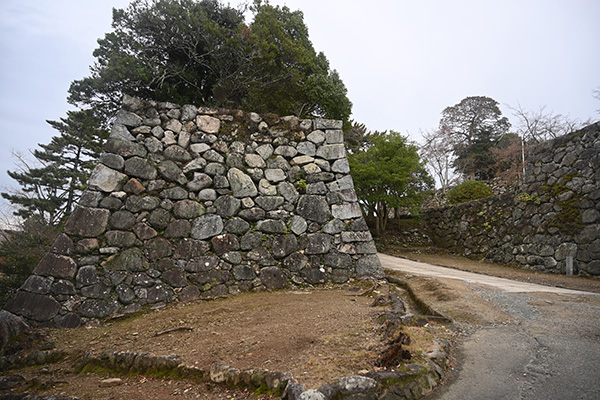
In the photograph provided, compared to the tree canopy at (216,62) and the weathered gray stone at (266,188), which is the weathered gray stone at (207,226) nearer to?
the weathered gray stone at (266,188)

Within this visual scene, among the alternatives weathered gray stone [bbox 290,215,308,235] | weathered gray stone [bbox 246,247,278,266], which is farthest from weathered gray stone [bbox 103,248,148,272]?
weathered gray stone [bbox 290,215,308,235]

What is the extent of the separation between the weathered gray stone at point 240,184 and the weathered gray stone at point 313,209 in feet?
3.26

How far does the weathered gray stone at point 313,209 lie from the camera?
636 cm

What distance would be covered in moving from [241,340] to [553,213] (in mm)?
9859

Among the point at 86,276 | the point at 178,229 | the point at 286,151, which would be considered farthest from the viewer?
the point at 286,151

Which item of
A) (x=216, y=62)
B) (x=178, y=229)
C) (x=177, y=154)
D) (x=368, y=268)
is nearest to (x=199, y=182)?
(x=177, y=154)

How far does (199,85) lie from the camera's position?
9664 mm

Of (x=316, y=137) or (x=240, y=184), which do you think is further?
(x=316, y=137)

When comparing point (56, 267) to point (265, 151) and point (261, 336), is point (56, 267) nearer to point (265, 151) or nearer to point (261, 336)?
point (261, 336)

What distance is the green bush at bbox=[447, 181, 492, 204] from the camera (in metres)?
15.3

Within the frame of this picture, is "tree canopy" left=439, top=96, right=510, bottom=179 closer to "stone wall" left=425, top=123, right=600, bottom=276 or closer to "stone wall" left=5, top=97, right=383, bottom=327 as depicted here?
"stone wall" left=425, top=123, right=600, bottom=276

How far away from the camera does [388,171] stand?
41.0 feet

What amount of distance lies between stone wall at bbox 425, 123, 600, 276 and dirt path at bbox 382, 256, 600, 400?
4.38 metres

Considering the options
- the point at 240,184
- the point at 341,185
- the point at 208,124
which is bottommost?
the point at 240,184
